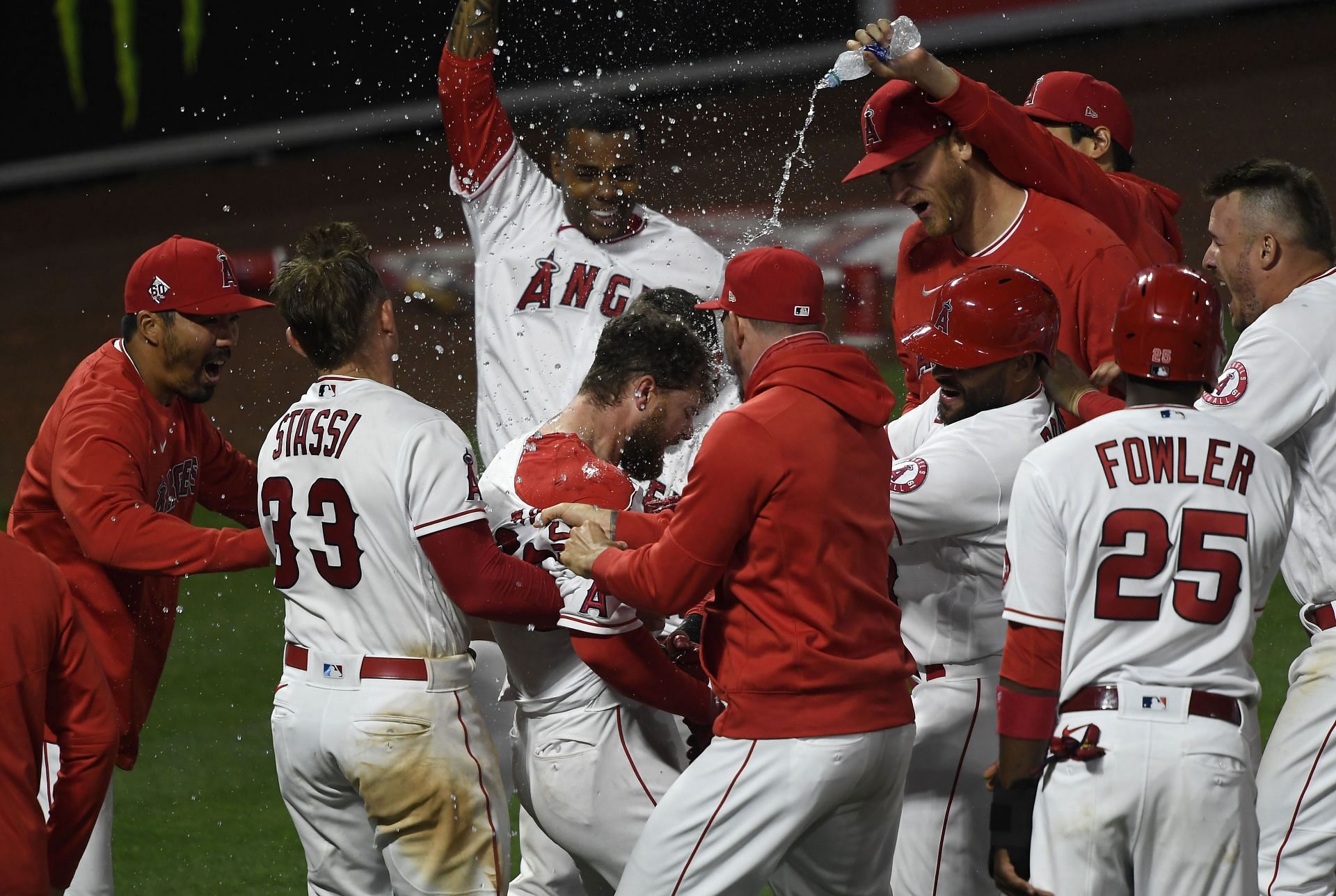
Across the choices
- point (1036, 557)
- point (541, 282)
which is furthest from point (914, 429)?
point (541, 282)

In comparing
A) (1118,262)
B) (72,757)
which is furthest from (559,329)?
(72,757)

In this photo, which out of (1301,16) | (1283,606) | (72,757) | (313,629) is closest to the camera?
(72,757)

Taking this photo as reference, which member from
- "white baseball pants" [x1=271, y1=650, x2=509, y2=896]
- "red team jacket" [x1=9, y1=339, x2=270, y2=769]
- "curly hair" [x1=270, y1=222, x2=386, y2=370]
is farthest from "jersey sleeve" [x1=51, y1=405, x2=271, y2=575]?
"curly hair" [x1=270, y1=222, x2=386, y2=370]

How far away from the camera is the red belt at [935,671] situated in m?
3.77

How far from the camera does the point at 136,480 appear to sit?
13.6 feet

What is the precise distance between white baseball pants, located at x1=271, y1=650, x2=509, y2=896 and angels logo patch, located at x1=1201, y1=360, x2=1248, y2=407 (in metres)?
1.91

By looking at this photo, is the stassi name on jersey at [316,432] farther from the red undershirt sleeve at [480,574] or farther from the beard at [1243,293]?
the beard at [1243,293]

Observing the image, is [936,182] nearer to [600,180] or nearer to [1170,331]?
[1170,331]

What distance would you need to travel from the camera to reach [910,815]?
377cm

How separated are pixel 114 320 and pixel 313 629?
11244 mm

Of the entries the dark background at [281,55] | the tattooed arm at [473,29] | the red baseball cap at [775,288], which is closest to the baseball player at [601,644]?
the red baseball cap at [775,288]

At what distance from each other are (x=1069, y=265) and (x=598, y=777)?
1874 millimetres

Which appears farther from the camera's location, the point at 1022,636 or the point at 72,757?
Result: the point at 1022,636

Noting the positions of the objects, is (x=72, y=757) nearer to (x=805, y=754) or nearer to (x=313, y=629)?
(x=313, y=629)
